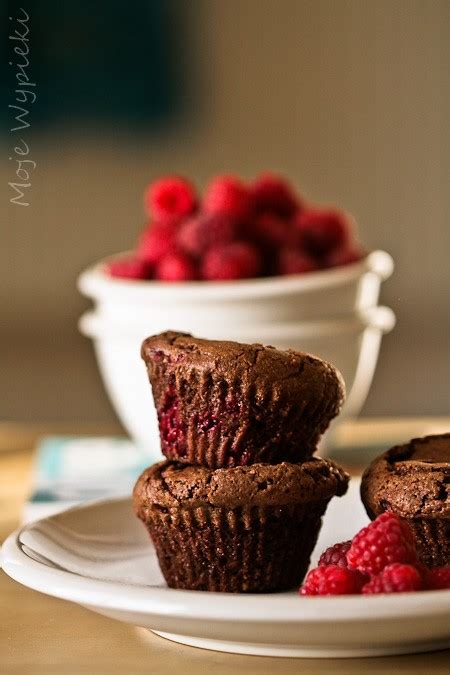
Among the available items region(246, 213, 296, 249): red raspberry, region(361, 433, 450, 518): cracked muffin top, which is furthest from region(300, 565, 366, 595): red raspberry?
region(246, 213, 296, 249): red raspberry

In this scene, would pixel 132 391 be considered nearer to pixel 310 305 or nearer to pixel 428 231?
pixel 310 305

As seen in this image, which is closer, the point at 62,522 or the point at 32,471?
the point at 62,522

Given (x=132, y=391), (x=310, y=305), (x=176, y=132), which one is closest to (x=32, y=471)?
(x=132, y=391)

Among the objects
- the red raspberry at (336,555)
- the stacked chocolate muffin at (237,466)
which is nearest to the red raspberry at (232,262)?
the stacked chocolate muffin at (237,466)

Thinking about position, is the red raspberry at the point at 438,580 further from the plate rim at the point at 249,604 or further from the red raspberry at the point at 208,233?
the red raspberry at the point at 208,233

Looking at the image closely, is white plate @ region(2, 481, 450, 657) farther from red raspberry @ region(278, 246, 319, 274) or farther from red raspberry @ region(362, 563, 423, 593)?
red raspberry @ region(278, 246, 319, 274)

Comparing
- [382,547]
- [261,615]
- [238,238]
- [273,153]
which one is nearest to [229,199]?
[238,238]
